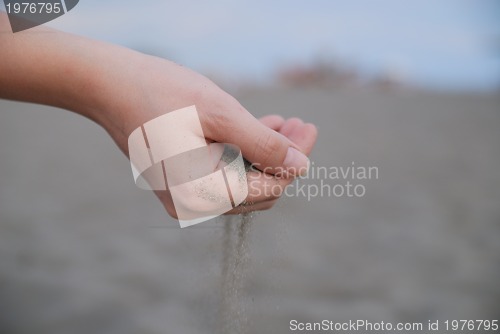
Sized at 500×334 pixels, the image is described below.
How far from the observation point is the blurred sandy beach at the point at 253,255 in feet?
8.50

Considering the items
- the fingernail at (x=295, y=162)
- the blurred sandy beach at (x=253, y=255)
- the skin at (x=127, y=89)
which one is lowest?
the blurred sandy beach at (x=253, y=255)

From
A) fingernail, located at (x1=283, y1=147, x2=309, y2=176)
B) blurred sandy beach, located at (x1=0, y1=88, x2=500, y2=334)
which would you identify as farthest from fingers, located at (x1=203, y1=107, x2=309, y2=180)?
blurred sandy beach, located at (x1=0, y1=88, x2=500, y2=334)

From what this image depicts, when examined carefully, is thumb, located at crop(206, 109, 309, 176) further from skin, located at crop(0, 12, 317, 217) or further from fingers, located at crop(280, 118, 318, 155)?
fingers, located at crop(280, 118, 318, 155)

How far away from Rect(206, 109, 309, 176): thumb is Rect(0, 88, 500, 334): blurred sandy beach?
30 cm

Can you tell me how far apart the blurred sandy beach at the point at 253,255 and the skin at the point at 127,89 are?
345 mm

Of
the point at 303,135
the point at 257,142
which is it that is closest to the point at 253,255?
the point at 303,135

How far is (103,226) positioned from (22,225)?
55 cm

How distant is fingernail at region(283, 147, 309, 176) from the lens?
1493 millimetres

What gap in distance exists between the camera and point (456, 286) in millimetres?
3182

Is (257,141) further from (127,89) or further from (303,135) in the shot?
(127,89)

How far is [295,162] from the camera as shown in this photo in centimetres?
150

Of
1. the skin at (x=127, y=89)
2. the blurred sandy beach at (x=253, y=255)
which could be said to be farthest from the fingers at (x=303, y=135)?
the blurred sandy beach at (x=253, y=255)

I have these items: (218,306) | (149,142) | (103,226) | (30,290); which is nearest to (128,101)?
(149,142)

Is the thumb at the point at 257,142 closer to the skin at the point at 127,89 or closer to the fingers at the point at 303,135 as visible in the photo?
the skin at the point at 127,89
